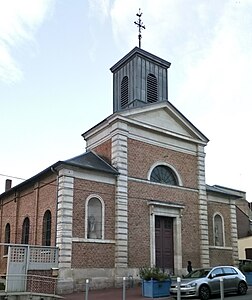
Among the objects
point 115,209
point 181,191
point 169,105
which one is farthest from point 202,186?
point 115,209

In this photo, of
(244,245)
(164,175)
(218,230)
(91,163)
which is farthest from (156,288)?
(244,245)

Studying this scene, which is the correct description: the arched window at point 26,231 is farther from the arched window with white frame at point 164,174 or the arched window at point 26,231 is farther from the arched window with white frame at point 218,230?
the arched window with white frame at point 218,230

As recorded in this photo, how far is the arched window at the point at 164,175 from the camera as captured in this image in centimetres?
2388

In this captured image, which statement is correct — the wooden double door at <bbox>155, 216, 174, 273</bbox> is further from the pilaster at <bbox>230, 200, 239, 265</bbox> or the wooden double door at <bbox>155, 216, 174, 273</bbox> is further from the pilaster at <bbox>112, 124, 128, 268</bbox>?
the pilaster at <bbox>230, 200, 239, 265</bbox>

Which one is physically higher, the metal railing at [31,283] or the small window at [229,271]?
the small window at [229,271]

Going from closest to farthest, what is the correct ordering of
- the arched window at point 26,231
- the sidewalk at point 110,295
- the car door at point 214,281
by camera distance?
the car door at point 214,281 < the sidewalk at point 110,295 < the arched window at point 26,231

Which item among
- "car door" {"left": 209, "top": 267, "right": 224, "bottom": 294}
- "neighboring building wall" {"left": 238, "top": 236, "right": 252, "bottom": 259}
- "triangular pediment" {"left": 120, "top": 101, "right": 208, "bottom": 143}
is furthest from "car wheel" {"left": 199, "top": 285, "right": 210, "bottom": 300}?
"neighboring building wall" {"left": 238, "top": 236, "right": 252, "bottom": 259}

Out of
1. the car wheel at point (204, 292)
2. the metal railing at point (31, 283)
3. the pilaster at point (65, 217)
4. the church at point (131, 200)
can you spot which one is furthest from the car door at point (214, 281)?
the metal railing at point (31, 283)

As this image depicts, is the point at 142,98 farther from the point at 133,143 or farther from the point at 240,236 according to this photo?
the point at 240,236

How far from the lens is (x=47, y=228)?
2138cm

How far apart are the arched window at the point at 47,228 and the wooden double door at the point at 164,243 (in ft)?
19.4

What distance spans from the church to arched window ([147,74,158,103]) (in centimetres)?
7

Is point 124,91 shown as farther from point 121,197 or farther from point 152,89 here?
point 121,197

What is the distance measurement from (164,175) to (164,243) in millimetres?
3965
